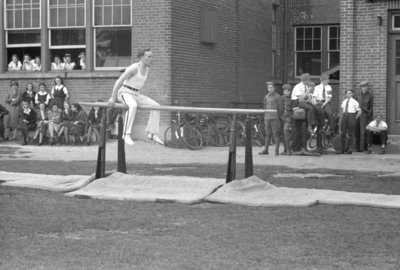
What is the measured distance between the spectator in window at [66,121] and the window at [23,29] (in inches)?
110

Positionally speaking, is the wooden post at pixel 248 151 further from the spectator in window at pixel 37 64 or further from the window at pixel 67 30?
the spectator in window at pixel 37 64

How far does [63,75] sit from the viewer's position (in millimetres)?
24922

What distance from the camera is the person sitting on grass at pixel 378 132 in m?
20.4

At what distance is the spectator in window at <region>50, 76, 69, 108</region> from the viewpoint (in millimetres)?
24438

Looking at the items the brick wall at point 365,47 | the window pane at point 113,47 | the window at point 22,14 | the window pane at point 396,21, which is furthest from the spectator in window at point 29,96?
the window pane at point 396,21

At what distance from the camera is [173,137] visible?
22922 mm

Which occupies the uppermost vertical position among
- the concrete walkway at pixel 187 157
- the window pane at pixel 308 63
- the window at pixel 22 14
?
the window at pixel 22 14

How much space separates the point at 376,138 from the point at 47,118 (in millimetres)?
9605

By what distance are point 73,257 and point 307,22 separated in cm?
2559

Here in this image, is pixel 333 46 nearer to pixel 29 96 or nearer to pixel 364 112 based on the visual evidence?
pixel 364 112

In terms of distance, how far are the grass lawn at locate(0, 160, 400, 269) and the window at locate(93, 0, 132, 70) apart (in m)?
12.2

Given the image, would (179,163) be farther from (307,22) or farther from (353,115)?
(307,22)

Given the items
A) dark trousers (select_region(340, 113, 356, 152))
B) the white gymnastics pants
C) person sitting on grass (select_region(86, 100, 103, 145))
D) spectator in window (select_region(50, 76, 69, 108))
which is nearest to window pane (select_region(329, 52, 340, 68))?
dark trousers (select_region(340, 113, 356, 152))

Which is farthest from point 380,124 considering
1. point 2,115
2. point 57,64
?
point 2,115
